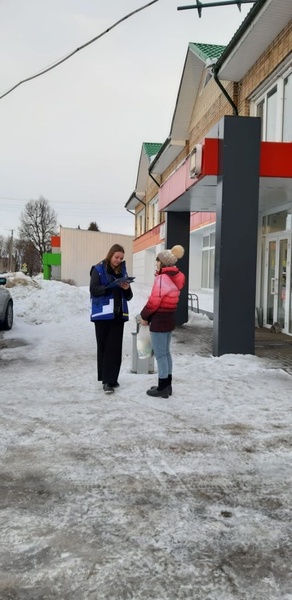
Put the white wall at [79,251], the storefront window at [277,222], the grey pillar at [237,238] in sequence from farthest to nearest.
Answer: the white wall at [79,251]
the storefront window at [277,222]
the grey pillar at [237,238]

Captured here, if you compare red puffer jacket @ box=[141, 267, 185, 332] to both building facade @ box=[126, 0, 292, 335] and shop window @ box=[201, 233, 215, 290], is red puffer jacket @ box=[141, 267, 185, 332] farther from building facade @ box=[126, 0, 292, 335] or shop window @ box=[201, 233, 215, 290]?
shop window @ box=[201, 233, 215, 290]

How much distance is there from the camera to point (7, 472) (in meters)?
3.39

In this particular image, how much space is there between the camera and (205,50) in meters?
14.7

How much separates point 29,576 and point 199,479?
1.44m

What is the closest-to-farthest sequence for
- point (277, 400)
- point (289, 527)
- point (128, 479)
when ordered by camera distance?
point (289, 527) < point (128, 479) < point (277, 400)

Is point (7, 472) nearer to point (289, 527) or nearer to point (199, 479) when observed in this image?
point (199, 479)

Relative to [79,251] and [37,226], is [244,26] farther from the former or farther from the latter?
[37,226]

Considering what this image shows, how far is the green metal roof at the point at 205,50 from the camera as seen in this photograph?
14239 mm

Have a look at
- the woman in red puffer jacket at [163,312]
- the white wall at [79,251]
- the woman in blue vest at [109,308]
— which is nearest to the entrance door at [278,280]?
the woman in red puffer jacket at [163,312]

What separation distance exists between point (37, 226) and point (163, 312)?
70.1m

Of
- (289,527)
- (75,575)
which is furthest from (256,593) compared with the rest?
(75,575)

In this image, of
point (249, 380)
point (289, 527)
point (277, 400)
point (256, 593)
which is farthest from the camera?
point (249, 380)

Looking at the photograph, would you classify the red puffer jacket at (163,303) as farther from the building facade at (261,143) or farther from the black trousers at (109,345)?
the building facade at (261,143)

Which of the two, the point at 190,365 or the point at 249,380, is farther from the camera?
the point at 190,365
